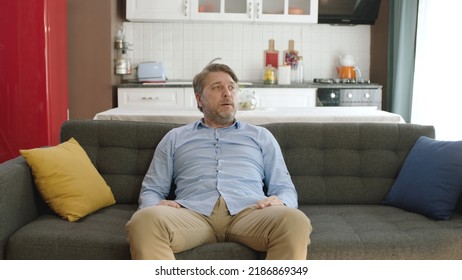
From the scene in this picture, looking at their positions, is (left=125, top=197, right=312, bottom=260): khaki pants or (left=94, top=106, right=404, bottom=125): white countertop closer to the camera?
(left=125, top=197, right=312, bottom=260): khaki pants

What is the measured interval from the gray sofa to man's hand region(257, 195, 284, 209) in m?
0.19

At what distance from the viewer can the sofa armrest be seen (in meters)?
2.28

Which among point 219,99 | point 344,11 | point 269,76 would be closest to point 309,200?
point 219,99

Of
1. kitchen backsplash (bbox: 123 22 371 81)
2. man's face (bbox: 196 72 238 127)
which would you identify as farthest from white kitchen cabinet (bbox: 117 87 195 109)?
man's face (bbox: 196 72 238 127)

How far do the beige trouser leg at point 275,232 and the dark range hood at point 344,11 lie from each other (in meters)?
3.86

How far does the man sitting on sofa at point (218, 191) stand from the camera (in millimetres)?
2123

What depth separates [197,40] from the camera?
595cm

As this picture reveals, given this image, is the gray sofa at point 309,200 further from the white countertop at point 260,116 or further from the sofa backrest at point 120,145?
the white countertop at point 260,116

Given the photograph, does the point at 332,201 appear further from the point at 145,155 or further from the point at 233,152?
the point at 145,155

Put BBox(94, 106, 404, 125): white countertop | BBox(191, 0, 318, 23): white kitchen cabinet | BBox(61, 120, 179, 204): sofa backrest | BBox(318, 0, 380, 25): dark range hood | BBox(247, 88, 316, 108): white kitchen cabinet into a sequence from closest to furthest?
BBox(61, 120, 179, 204): sofa backrest
BBox(94, 106, 404, 125): white countertop
BBox(247, 88, 316, 108): white kitchen cabinet
BBox(191, 0, 318, 23): white kitchen cabinet
BBox(318, 0, 380, 25): dark range hood

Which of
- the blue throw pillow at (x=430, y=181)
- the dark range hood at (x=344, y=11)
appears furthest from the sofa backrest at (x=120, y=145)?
the dark range hood at (x=344, y=11)

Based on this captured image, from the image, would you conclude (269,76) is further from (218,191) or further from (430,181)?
(218,191)

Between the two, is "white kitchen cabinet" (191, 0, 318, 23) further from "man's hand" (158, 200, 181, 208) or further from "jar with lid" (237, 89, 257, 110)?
"man's hand" (158, 200, 181, 208)

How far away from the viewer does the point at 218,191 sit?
2490mm
